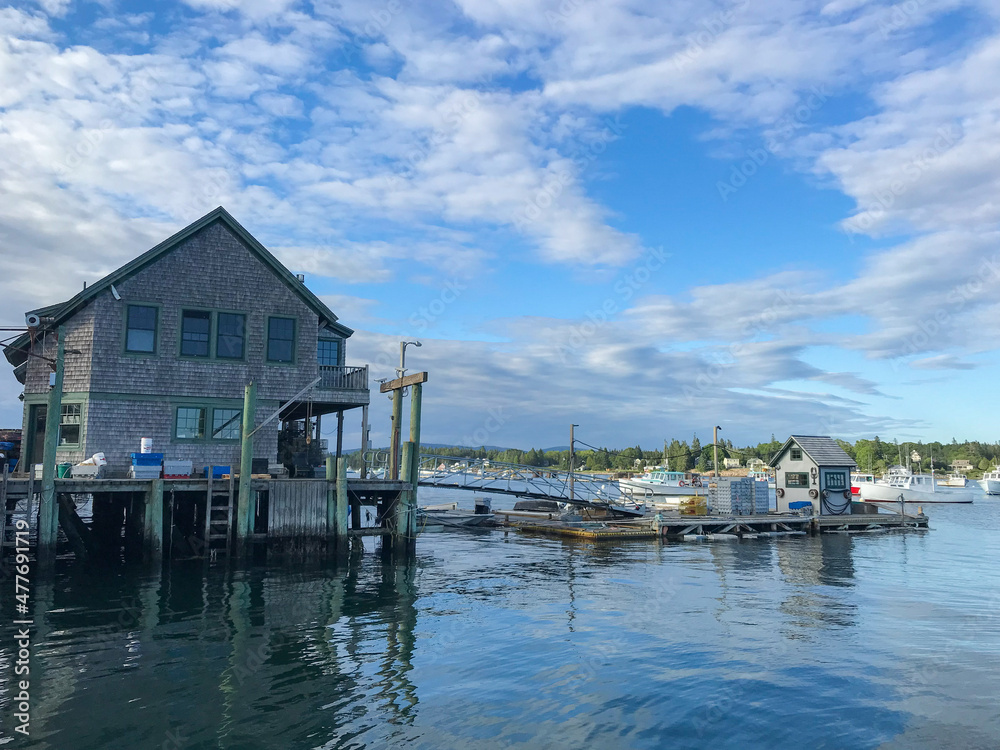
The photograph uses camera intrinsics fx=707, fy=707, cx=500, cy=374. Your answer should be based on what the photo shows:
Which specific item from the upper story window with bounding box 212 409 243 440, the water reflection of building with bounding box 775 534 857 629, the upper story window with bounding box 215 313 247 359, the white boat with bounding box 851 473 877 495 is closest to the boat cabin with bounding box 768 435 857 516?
the water reflection of building with bounding box 775 534 857 629

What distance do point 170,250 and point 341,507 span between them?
11.7 m

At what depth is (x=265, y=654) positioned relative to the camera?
561 inches

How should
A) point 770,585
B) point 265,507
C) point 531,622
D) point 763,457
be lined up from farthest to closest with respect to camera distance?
point 763,457
point 265,507
point 770,585
point 531,622

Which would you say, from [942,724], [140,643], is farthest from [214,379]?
[942,724]

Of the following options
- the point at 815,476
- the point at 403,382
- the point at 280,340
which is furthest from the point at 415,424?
the point at 815,476

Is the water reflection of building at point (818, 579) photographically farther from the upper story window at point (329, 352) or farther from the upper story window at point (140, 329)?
the upper story window at point (140, 329)

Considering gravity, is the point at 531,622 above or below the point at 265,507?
below

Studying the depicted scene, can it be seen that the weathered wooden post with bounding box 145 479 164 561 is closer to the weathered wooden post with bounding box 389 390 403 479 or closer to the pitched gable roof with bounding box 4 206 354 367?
the pitched gable roof with bounding box 4 206 354 367

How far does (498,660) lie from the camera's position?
47.6ft

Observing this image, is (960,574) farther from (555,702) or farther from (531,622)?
(555,702)

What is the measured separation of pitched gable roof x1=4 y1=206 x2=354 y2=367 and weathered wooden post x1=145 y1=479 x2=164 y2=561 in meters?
6.77

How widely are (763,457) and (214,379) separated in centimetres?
16572

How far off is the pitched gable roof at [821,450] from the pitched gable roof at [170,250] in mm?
34484

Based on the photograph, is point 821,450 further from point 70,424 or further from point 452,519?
point 70,424
